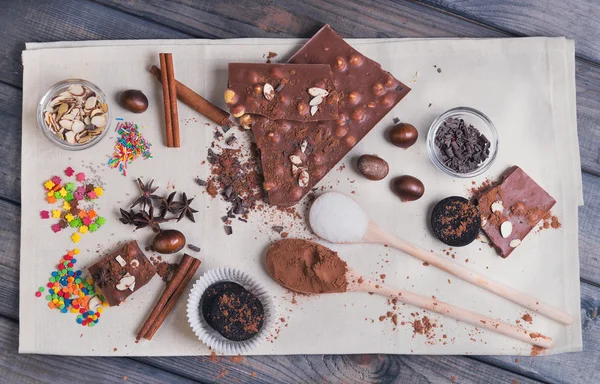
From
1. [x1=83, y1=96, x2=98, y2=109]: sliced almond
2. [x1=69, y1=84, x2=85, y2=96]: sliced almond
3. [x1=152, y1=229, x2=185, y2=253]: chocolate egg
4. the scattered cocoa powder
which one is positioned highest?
[x1=69, y1=84, x2=85, y2=96]: sliced almond

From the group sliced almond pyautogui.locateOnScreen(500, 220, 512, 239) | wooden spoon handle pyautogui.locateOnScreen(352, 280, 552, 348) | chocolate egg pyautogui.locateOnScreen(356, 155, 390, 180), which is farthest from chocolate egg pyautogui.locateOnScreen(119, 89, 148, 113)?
sliced almond pyautogui.locateOnScreen(500, 220, 512, 239)

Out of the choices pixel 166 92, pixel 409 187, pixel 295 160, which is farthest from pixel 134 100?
pixel 409 187

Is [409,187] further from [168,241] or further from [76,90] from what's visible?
[76,90]

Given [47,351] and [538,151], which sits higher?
[538,151]

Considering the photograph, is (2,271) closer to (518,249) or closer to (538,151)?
(518,249)

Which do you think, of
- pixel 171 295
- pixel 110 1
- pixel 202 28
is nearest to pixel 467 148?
pixel 202 28

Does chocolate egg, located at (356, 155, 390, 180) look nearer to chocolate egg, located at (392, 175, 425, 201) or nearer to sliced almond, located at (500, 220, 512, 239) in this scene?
chocolate egg, located at (392, 175, 425, 201)
